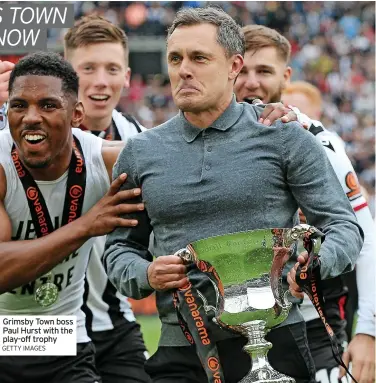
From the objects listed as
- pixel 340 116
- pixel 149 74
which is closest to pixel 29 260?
pixel 149 74

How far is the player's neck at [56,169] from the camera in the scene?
4.54 metres

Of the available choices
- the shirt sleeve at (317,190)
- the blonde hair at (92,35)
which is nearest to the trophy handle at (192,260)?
the shirt sleeve at (317,190)

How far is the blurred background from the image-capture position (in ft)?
72.8

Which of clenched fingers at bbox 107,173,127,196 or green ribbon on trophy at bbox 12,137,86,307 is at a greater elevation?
green ribbon on trophy at bbox 12,137,86,307

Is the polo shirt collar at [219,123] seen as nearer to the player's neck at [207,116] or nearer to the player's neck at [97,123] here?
the player's neck at [207,116]

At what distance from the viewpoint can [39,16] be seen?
514cm

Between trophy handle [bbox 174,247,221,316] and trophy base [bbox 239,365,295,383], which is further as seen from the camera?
trophy handle [bbox 174,247,221,316]

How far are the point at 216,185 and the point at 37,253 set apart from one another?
3.31 feet

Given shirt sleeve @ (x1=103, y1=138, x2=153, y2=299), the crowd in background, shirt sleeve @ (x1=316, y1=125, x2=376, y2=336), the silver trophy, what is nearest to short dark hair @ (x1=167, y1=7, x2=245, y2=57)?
shirt sleeve @ (x1=103, y1=138, x2=153, y2=299)

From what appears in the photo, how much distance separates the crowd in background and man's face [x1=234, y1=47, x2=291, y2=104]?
Answer: 16.5m

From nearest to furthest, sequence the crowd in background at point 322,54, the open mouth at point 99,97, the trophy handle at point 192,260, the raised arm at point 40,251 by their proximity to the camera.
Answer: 1. the trophy handle at point 192,260
2. the raised arm at point 40,251
3. the open mouth at point 99,97
4. the crowd in background at point 322,54

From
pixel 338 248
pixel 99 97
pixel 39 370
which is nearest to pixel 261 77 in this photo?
pixel 99 97

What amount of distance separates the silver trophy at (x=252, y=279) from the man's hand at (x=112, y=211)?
0.59 metres

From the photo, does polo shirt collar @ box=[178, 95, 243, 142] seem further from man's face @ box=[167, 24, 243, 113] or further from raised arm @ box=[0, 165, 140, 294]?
raised arm @ box=[0, 165, 140, 294]
